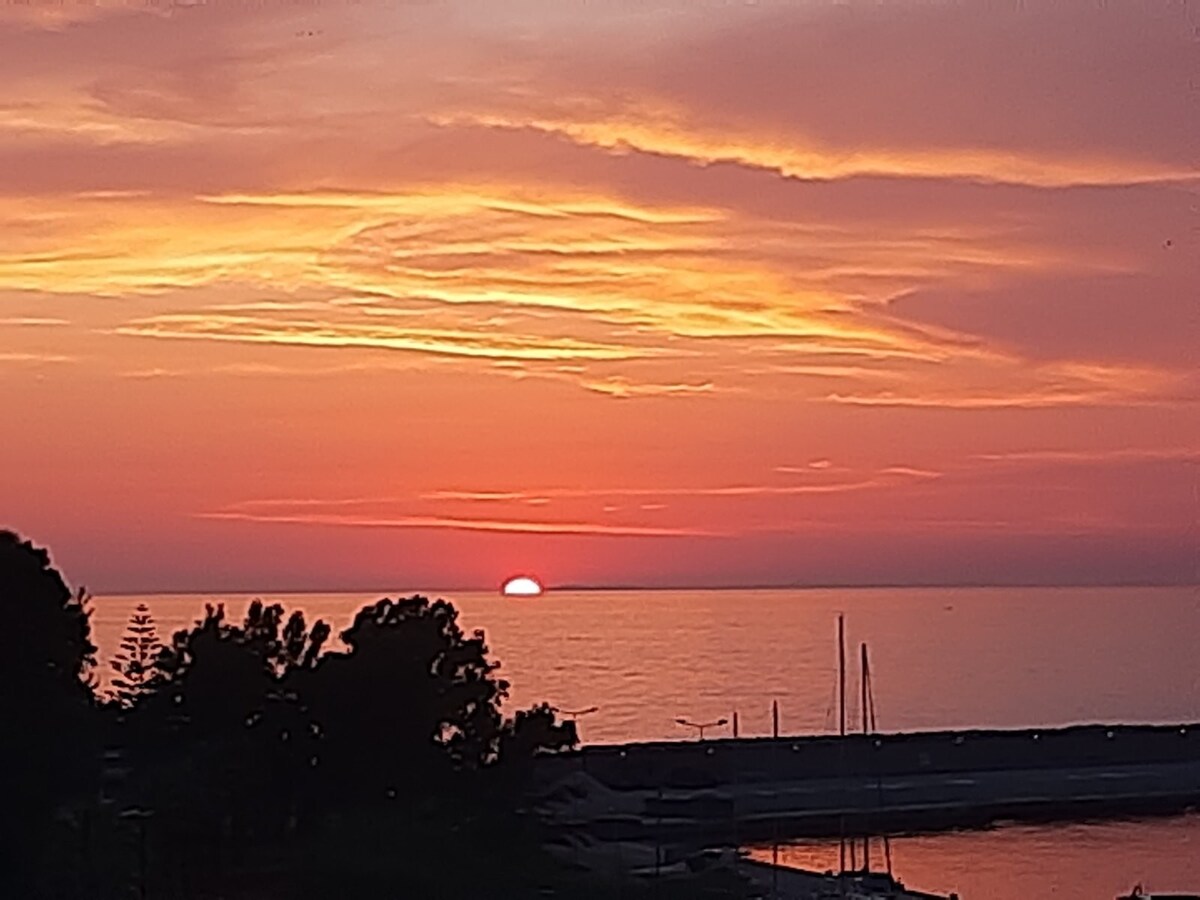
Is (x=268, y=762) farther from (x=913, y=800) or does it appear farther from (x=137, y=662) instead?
(x=913, y=800)

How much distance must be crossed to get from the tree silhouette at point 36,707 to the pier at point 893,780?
73.0ft

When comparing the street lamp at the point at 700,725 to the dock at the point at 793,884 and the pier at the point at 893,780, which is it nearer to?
the pier at the point at 893,780

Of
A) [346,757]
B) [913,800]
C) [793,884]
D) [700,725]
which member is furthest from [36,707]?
[700,725]

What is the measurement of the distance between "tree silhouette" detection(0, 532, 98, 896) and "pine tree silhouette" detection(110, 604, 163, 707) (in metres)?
1.99

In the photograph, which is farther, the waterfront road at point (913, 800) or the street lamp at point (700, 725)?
the street lamp at point (700, 725)

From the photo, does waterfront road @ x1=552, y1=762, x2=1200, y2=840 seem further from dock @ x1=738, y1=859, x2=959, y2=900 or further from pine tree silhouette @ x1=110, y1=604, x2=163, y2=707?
pine tree silhouette @ x1=110, y1=604, x2=163, y2=707

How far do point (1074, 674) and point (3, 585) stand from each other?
338 ft

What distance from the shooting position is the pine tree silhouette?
22531 mm

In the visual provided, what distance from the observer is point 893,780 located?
54.9 meters

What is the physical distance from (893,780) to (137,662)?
113 ft

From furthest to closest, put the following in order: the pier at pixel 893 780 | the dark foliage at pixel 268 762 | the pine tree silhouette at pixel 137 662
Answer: the pier at pixel 893 780 → the pine tree silhouette at pixel 137 662 → the dark foliage at pixel 268 762

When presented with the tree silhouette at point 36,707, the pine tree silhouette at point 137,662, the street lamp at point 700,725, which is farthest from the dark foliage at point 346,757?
the street lamp at point 700,725

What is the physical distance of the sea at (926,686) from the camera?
47438 mm

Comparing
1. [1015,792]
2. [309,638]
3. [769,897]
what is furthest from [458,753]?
[1015,792]
